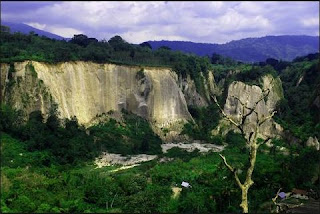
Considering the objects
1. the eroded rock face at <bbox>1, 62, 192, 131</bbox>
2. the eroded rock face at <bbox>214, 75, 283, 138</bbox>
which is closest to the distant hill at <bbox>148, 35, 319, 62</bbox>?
the eroded rock face at <bbox>214, 75, 283, 138</bbox>

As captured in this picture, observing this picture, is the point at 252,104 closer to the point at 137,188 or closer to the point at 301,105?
the point at 301,105

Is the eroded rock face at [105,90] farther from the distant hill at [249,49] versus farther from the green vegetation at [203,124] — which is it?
the distant hill at [249,49]

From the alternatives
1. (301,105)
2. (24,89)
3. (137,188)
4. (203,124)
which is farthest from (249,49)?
(137,188)

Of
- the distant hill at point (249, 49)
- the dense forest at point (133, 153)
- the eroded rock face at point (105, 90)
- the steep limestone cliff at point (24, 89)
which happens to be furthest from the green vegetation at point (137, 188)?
the distant hill at point (249, 49)

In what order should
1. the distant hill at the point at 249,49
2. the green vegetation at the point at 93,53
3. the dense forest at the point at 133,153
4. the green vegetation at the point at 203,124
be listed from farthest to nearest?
the distant hill at the point at 249,49 < the green vegetation at the point at 203,124 < the green vegetation at the point at 93,53 < the dense forest at the point at 133,153

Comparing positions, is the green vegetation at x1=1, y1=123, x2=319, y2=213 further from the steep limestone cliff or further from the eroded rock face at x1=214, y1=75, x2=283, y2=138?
the eroded rock face at x1=214, y1=75, x2=283, y2=138
